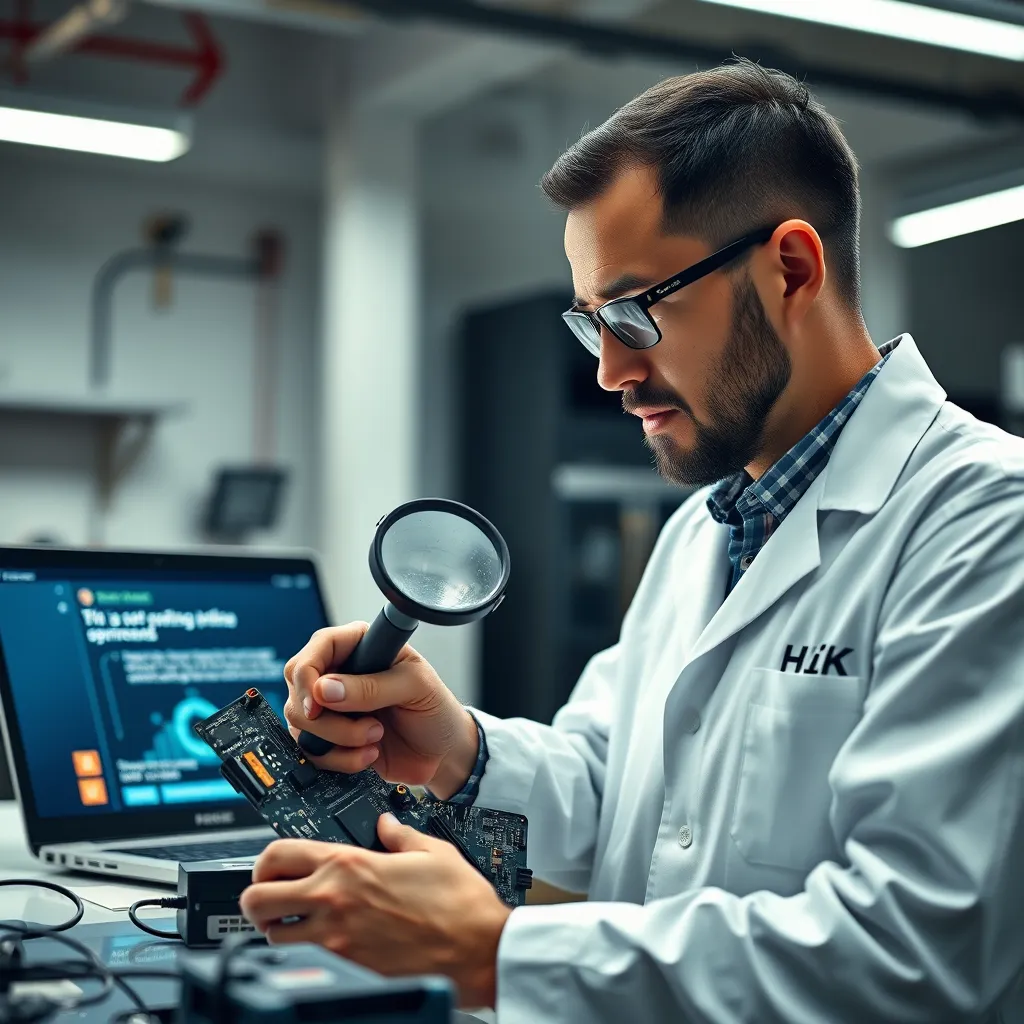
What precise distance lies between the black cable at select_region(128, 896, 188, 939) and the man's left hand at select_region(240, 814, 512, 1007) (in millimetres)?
199

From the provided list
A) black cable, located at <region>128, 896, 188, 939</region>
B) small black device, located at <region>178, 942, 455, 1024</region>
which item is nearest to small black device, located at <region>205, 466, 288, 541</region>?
black cable, located at <region>128, 896, 188, 939</region>

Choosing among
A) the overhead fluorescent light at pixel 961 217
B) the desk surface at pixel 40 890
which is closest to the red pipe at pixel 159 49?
the overhead fluorescent light at pixel 961 217

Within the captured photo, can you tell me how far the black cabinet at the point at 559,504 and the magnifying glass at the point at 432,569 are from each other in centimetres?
398

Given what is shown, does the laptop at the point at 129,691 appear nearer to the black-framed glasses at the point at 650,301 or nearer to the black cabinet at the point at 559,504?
the black-framed glasses at the point at 650,301

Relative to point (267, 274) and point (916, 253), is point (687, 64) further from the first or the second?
point (916, 253)

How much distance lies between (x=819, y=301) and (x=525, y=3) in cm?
315

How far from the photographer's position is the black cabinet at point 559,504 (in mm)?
5094

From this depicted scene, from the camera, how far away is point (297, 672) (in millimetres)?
A: 1151

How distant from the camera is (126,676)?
5.11 feet

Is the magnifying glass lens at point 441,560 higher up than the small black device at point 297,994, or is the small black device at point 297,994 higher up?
the magnifying glass lens at point 441,560

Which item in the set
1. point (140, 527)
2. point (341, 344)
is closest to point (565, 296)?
point (341, 344)

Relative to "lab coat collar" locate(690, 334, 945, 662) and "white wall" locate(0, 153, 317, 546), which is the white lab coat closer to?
"lab coat collar" locate(690, 334, 945, 662)

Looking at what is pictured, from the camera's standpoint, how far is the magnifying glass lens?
3.38 feet

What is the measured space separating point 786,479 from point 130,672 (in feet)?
2.66
